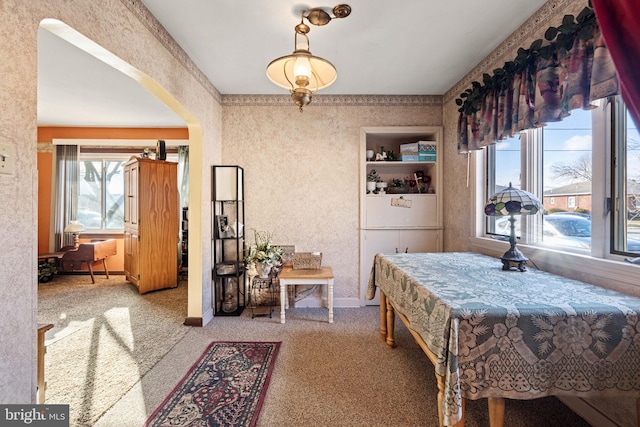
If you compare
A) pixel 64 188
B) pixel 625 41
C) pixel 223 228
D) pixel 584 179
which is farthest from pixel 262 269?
pixel 64 188

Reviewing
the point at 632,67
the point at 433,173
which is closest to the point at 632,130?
the point at 632,67

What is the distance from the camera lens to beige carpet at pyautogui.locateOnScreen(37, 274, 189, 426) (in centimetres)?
180

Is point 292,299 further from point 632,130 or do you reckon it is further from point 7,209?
point 632,130

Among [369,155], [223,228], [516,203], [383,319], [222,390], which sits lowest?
[222,390]

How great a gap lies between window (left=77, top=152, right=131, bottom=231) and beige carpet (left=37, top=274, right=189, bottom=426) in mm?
1225

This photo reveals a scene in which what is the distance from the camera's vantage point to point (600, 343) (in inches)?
42.1

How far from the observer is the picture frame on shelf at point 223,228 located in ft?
10.2

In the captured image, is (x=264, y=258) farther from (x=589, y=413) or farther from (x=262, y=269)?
(x=589, y=413)

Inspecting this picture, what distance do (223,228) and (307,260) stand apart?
3.47 ft

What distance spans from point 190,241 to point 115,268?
3.10 m

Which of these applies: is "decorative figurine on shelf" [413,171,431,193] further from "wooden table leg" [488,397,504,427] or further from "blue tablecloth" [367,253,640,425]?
"wooden table leg" [488,397,504,427]

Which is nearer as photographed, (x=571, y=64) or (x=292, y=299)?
(x=571, y=64)

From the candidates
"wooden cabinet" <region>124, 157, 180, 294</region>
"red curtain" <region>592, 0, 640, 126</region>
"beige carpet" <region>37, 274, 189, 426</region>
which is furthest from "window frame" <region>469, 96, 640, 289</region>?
"wooden cabinet" <region>124, 157, 180, 294</region>

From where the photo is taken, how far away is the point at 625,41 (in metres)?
0.74
